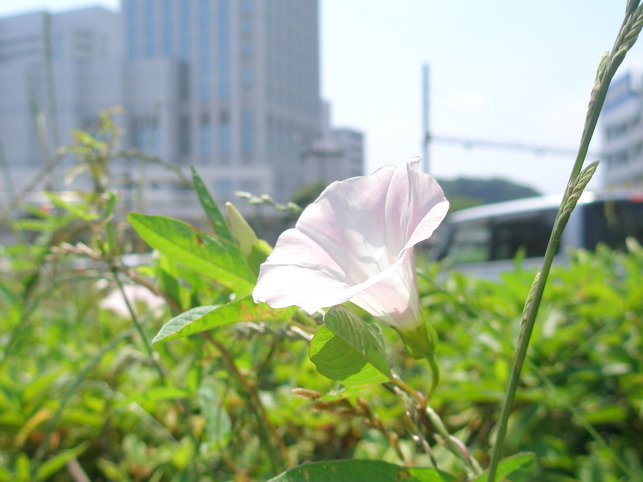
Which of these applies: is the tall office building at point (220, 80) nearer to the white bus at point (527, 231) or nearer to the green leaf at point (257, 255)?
the white bus at point (527, 231)

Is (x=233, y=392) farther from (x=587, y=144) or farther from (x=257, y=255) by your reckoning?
(x=587, y=144)

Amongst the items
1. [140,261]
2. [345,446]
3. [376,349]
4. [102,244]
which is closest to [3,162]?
[140,261]

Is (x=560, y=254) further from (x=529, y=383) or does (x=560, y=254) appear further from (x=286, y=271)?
(x=286, y=271)

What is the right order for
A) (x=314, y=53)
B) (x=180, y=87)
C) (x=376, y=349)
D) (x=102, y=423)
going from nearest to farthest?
1. (x=376, y=349)
2. (x=102, y=423)
3. (x=180, y=87)
4. (x=314, y=53)

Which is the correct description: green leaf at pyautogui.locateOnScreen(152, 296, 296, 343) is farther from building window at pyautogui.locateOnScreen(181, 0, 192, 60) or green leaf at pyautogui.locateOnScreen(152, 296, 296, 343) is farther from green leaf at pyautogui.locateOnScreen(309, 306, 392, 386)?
building window at pyautogui.locateOnScreen(181, 0, 192, 60)

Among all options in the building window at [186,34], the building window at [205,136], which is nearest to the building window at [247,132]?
the building window at [205,136]

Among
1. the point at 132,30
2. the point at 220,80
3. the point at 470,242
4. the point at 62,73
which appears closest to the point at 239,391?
the point at 470,242

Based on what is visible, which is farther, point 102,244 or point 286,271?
point 102,244
